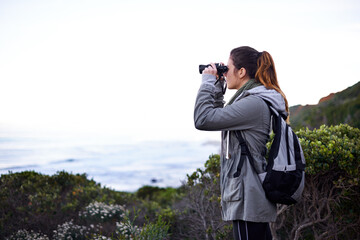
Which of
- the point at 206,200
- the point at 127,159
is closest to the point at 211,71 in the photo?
the point at 206,200

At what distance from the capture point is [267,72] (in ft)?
7.57

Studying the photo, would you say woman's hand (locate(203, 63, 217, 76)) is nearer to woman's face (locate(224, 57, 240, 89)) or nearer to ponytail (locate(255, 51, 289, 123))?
woman's face (locate(224, 57, 240, 89))

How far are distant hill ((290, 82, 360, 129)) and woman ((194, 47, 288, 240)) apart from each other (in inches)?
167

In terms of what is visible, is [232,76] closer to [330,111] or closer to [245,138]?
[245,138]

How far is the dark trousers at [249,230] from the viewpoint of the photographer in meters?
2.11

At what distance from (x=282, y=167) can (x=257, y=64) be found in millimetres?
752

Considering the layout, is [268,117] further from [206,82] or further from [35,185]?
[35,185]

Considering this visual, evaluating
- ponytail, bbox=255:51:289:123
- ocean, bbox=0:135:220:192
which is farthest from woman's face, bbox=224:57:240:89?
ocean, bbox=0:135:220:192

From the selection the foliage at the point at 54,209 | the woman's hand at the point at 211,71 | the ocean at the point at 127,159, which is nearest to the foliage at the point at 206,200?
the foliage at the point at 54,209

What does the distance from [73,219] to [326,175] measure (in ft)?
14.3

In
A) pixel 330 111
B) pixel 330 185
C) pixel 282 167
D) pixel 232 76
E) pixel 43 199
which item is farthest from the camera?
pixel 330 111

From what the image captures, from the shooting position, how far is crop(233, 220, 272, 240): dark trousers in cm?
211

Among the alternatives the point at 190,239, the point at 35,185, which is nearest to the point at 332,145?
the point at 190,239

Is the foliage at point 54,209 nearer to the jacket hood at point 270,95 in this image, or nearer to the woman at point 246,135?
the woman at point 246,135
